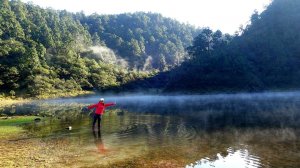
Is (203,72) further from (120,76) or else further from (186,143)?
(186,143)

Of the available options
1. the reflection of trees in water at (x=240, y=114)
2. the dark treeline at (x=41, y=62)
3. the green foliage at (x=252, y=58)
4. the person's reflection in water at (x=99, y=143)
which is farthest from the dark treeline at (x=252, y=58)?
the person's reflection in water at (x=99, y=143)

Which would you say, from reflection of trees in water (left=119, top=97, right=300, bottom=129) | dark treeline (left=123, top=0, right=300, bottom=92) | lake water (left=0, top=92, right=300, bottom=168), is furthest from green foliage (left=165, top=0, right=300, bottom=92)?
lake water (left=0, top=92, right=300, bottom=168)

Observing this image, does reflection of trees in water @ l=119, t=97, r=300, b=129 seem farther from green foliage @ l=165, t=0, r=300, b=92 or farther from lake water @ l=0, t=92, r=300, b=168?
green foliage @ l=165, t=0, r=300, b=92

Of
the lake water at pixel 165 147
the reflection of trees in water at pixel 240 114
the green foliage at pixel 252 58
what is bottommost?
the lake water at pixel 165 147

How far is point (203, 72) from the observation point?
13388 cm

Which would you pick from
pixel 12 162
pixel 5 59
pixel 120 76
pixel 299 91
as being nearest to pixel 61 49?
pixel 120 76

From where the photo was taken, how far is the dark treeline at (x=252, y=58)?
124m

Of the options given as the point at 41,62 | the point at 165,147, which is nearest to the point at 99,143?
the point at 165,147

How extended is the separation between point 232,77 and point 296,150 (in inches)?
4322

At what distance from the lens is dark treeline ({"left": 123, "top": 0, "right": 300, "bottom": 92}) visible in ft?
408

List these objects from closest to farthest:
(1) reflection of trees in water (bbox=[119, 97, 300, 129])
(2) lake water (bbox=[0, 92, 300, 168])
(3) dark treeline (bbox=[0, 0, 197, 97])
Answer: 1. (2) lake water (bbox=[0, 92, 300, 168])
2. (1) reflection of trees in water (bbox=[119, 97, 300, 129])
3. (3) dark treeline (bbox=[0, 0, 197, 97])

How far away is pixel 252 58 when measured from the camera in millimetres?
137250

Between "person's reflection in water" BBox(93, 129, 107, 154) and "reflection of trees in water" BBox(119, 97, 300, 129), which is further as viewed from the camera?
"reflection of trees in water" BBox(119, 97, 300, 129)

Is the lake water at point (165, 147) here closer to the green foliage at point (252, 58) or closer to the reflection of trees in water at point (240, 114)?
the reflection of trees in water at point (240, 114)
